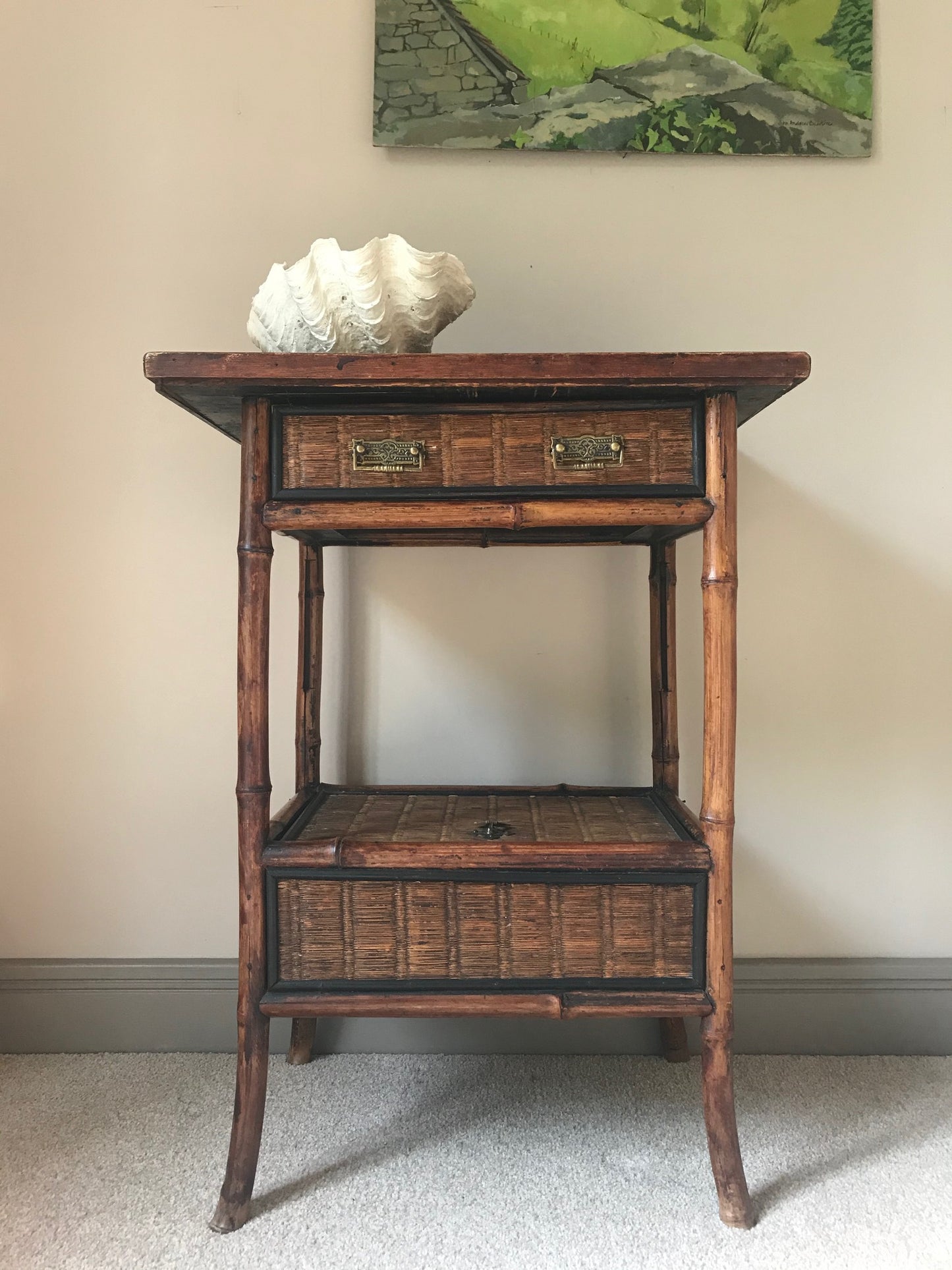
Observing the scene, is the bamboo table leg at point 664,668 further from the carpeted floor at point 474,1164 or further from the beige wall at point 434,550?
the carpeted floor at point 474,1164

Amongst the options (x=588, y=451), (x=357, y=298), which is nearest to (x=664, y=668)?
(x=588, y=451)

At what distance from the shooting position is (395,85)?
1.53 metres

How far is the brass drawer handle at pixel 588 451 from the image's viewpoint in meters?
1.08

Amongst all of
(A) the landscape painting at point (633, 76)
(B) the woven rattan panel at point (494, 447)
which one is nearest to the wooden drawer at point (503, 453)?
(B) the woven rattan panel at point (494, 447)

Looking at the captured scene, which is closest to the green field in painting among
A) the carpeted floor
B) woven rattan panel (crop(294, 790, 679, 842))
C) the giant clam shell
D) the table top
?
the giant clam shell

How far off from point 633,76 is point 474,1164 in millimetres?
1818

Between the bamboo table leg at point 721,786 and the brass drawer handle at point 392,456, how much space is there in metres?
0.37

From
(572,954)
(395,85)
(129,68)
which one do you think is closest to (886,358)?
(395,85)

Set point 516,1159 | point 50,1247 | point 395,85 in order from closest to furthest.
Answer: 1. point 50,1247
2. point 516,1159
3. point 395,85

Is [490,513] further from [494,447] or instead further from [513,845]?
[513,845]

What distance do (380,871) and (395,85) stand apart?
1.36 m

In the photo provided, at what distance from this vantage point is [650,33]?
153 cm

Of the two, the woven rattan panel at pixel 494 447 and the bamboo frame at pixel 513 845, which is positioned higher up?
the woven rattan panel at pixel 494 447

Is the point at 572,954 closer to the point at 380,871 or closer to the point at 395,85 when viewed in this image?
the point at 380,871
